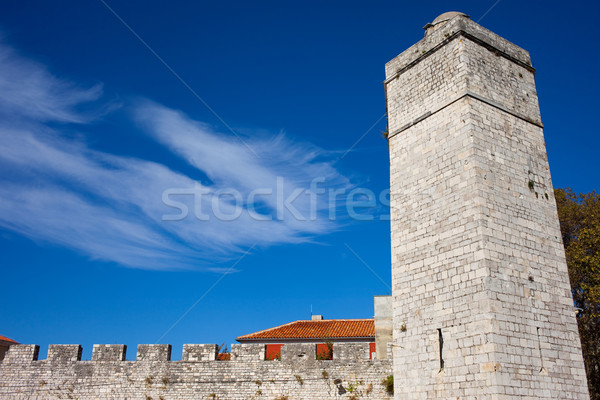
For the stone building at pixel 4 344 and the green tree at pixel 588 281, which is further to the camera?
the stone building at pixel 4 344

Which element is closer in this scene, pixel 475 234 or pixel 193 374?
pixel 475 234

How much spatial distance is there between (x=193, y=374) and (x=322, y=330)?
36.0 ft

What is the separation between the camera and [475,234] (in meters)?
10.9

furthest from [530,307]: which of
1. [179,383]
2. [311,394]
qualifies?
[179,383]

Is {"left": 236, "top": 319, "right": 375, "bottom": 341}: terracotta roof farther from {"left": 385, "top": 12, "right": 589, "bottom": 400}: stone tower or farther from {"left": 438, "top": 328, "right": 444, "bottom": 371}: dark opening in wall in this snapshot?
{"left": 438, "top": 328, "right": 444, "bottom": 371}: dark opening in wall

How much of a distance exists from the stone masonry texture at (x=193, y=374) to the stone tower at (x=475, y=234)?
2.56m

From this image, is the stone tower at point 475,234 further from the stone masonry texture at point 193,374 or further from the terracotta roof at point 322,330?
the terracotta roof at point 322,330

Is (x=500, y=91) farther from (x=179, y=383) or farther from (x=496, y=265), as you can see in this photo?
(x=179, y=383)

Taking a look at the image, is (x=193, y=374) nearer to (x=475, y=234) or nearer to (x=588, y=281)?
(x=475, y=234)

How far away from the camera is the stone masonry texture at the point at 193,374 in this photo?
46.6 ft

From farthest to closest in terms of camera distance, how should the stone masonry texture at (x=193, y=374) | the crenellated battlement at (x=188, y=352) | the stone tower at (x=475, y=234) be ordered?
1. the crenellated battlement at (x=188, y=352)
2. the stone masonry texture at (x=193, y=374)
3. the stone tower at (x=475, y=234)

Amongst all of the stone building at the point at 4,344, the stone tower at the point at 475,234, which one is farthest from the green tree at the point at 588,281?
the stone building at the point at 4,344

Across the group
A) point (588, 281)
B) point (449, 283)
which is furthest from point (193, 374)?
point (588, 281)

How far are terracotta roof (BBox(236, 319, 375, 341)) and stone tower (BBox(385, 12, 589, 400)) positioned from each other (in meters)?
12.0
